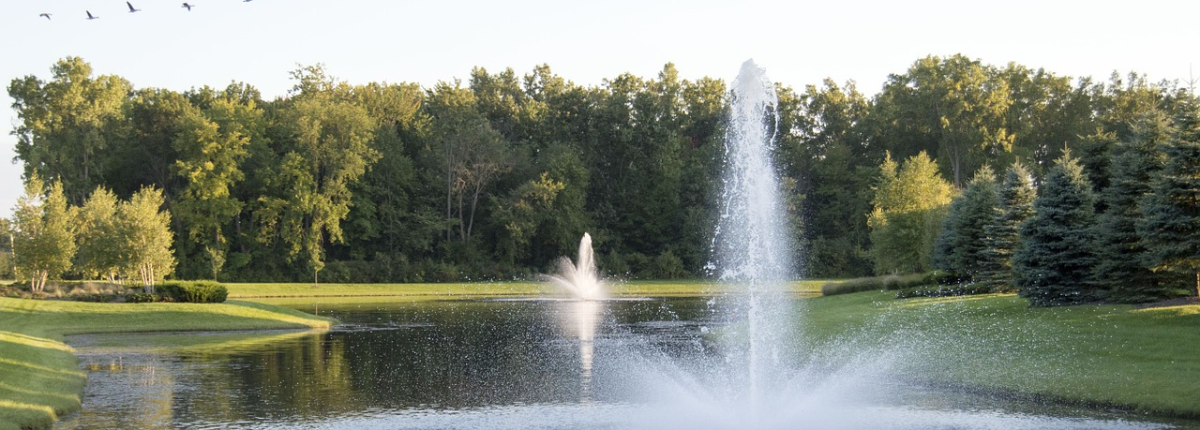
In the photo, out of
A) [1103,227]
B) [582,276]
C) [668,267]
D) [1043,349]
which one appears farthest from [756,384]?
[668,267]

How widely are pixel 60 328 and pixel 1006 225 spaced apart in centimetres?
3320

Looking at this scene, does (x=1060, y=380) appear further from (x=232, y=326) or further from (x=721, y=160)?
(x=721, y=160)

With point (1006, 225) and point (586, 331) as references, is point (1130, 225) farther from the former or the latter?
point (586, 331)

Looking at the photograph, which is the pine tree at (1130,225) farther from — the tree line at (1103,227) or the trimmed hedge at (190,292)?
the trimmed hedge at (190,292)

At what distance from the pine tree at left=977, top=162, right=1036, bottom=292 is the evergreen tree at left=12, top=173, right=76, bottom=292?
39.0 metres

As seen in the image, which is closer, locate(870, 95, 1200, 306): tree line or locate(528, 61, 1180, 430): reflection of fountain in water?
locate(528, 61, 1180, 430): reflection of fountain in water

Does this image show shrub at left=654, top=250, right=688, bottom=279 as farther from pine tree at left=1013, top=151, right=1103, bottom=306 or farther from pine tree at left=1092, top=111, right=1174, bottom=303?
pine tree at left=1092, top=111, right=1174, bottom=303

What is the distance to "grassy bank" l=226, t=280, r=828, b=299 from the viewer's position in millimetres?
67438

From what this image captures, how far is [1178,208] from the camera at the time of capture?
25.5 metres

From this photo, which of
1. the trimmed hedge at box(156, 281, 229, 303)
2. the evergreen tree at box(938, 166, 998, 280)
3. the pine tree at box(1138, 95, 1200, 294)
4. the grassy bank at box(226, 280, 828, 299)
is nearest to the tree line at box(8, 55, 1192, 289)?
the grassy bank at box(226, 280, 828, 299)

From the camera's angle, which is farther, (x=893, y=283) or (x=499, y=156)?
(x=499, y=156)

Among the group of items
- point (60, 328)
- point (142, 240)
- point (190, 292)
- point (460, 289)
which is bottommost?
point (60, 328)

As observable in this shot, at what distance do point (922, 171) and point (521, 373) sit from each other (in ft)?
122

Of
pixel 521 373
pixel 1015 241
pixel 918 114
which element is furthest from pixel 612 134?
pixel 521 373
